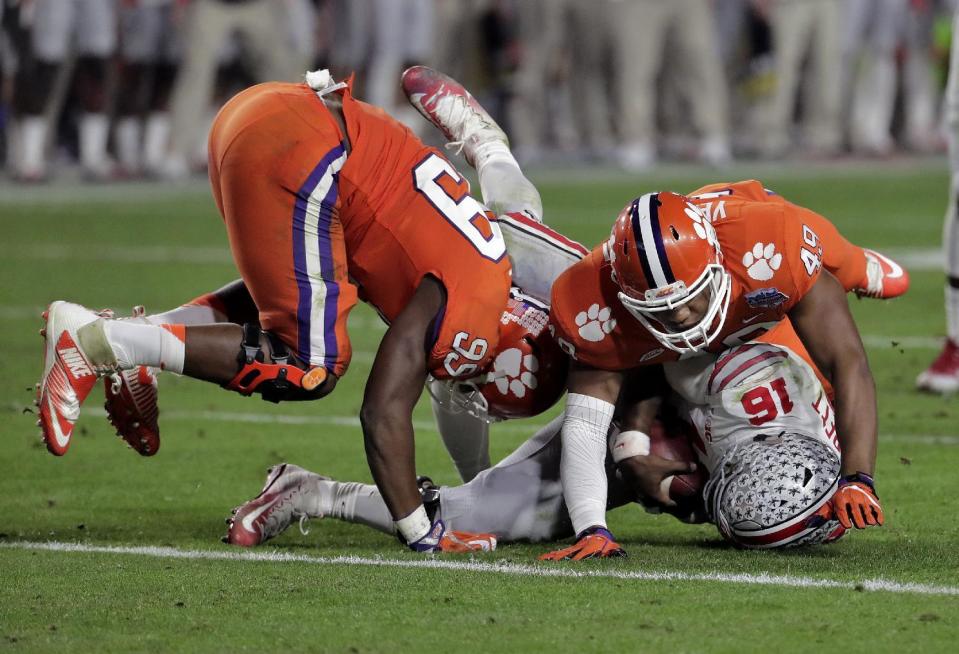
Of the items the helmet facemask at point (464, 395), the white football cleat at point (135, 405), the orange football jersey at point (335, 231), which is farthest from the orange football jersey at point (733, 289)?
the white football cleat at point (135, 405)

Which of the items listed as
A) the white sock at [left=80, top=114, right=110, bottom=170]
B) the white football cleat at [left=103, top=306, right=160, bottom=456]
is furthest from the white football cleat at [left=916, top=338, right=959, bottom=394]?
the white sock at [left=80, top=114, right=110, bottom=170]

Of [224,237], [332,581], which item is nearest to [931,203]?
[224,237]

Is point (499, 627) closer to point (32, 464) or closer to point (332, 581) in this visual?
point (332, 581)

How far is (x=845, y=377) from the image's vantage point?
5.11 m

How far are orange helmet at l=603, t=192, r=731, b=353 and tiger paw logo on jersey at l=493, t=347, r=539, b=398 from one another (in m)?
0.48

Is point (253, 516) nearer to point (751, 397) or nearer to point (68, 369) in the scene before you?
point (68, 369)

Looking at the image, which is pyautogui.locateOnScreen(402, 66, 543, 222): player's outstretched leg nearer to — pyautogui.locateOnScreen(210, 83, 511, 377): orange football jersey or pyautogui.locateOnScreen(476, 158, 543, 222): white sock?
pyautogui.locateOnScreen(476, 158, 543, 222): white sock

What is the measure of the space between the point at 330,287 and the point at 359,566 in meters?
0.88

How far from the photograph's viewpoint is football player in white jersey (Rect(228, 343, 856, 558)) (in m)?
5.04

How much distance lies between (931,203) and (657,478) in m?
11.2

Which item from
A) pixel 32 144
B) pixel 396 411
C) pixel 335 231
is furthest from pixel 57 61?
pixel 396 411

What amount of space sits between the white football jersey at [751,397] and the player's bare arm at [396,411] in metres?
0.76

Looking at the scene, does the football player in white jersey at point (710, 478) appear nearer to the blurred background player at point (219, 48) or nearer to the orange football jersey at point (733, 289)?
the orange football jersey at point (733, 289)

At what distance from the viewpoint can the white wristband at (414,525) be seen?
5.28 m
